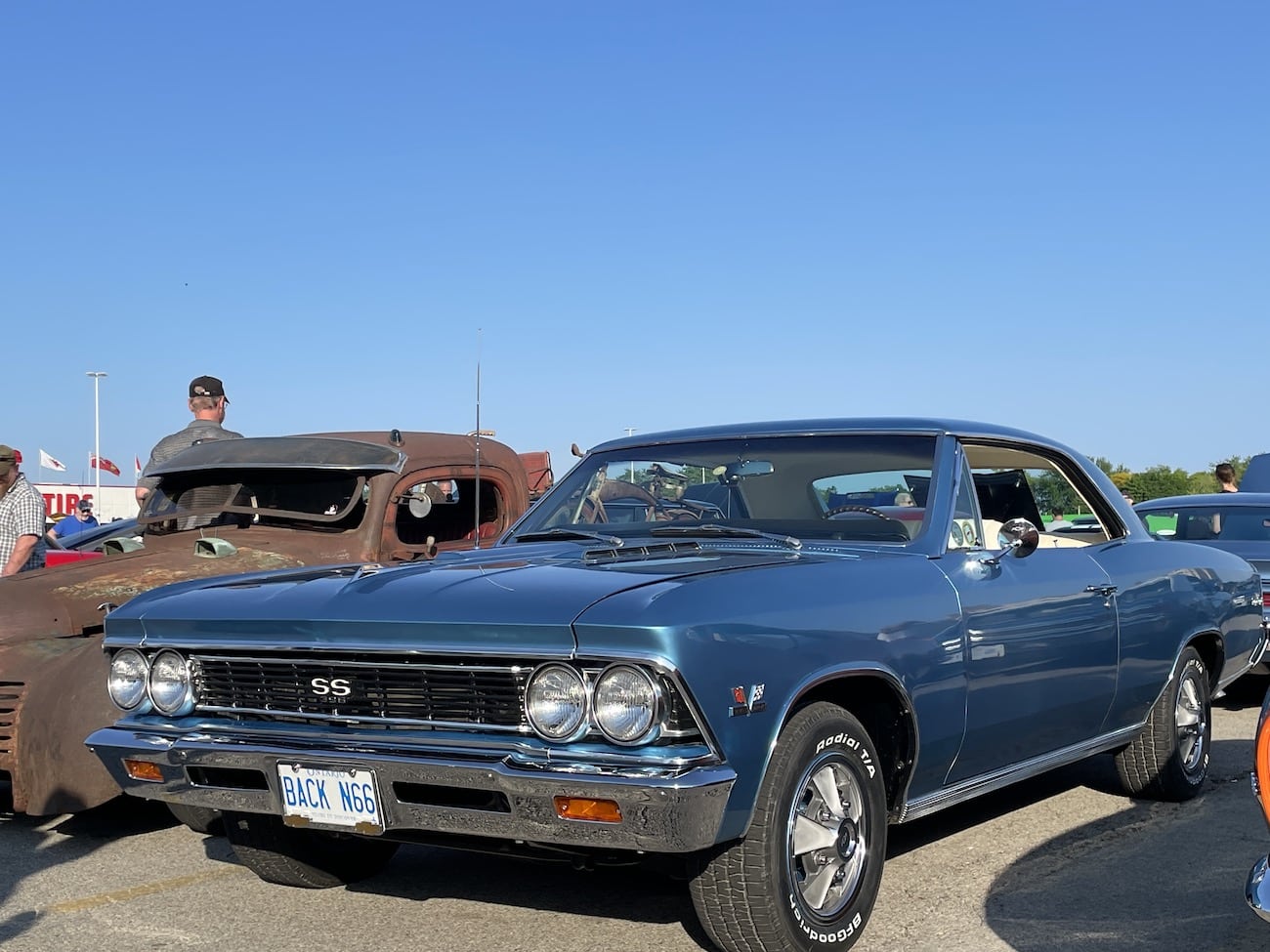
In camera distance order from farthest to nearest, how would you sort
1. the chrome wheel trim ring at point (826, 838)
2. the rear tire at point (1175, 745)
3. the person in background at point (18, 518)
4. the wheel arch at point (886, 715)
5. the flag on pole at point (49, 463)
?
the flag on pole at point (49, 463)
the person in background at point (18, 518)
the rear tire at point (1175, 745)
the wheel arch at point (886, 715)
the chrome wheel trim ring at point (826, 838)

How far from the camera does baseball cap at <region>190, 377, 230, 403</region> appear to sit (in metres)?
8.47

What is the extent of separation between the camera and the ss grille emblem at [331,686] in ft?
13.0

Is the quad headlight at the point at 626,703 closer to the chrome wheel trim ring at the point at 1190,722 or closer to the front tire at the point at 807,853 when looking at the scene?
the front tire at the point at 807,853

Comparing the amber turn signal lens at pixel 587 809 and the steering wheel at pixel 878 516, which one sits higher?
the steering wheel at pixel 878 516

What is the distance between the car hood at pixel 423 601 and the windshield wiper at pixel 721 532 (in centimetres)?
9

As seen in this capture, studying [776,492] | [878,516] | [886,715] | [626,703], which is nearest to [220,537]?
[776,492]

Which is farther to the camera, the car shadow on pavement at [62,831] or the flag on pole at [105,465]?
the flag on pole at [105,465]

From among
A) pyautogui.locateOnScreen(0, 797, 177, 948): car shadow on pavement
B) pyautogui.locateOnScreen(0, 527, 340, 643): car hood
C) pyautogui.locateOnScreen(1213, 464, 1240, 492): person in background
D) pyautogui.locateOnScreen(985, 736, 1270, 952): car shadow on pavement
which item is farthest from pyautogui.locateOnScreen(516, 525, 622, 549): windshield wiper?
pyautogui.locateOnScreen(1213, 464, 1240, 492): person in background

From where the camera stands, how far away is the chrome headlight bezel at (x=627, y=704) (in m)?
3.53

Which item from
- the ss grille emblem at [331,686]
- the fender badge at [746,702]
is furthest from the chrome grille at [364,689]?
the fender badge at [746,702]

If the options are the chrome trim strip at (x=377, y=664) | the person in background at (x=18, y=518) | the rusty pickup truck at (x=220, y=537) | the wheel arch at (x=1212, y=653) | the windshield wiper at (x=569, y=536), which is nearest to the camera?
the chrome trim strip at (x=377, y=664)

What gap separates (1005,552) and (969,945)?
1.51 metres

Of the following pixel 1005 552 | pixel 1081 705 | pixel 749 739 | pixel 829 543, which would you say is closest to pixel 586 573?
pixel 749 739

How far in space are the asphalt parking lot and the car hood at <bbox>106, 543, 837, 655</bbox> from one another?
974 mm
